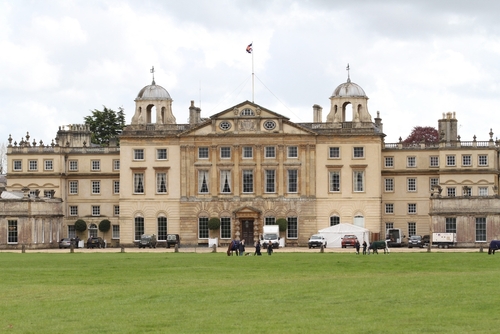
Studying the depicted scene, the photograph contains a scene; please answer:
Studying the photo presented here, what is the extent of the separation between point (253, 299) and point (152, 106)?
60.0 meters

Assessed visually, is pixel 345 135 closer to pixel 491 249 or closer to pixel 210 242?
pixel 210 242

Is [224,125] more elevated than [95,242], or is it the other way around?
[224,125]

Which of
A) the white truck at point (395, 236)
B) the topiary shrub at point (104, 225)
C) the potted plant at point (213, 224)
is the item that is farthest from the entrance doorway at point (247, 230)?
the topiary shrub at point (104, 225)

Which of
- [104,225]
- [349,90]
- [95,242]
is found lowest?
[95,242]

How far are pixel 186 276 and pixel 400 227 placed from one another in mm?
48898

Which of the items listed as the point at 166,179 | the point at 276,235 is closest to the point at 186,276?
the point at 276,235

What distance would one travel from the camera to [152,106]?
297 feet

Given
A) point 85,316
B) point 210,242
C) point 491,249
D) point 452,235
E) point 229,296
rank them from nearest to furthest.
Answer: point 85,316
point 229,296
point 491,249
point 452,235
point 210,242

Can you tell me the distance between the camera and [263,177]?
285ft

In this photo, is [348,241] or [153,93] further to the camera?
[153,93]

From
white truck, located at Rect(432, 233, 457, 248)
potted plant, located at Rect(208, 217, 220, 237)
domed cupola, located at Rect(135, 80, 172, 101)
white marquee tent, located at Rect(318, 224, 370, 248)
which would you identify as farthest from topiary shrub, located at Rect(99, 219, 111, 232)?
white truck, located at Rect(432, 233, 457, 248)

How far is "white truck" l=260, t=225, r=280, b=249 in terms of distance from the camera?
263 ft

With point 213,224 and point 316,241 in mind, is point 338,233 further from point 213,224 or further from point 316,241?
point 213,224

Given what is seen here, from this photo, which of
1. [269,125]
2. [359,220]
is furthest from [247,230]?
[359,220]
